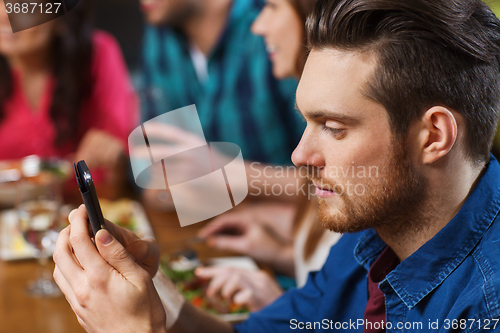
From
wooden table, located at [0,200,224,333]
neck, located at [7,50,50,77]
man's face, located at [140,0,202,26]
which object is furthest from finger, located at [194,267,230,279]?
neck, located at [7,50,50,77]

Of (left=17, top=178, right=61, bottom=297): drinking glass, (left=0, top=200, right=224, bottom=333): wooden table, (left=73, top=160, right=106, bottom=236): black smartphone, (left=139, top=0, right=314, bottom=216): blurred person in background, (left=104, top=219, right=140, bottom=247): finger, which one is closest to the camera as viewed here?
(left=73, top=160, right=106, bottom=236): black smartphone

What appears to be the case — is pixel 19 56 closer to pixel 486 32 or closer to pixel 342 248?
pixel 342 248

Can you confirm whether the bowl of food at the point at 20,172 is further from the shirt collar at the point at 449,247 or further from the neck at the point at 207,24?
the shirt collar at the point at 449,247

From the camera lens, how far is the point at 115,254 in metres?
0.57

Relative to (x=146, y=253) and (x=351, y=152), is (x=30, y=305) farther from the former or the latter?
(x=351, y=152)

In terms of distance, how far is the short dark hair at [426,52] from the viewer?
23.9 inches

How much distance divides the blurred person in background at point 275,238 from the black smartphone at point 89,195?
0.53 metres

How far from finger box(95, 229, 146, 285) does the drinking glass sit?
599 millimetres

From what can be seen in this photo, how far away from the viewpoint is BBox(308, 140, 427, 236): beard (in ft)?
2.16

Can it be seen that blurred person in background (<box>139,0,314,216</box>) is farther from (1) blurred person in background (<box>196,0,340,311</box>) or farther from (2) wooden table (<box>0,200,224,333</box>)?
(2) wooden table (<box>0,200,224,333</box>)

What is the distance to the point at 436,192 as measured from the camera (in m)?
0.67

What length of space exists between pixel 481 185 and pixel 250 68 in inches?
52.3

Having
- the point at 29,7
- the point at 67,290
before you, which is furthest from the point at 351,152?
the point at 29,7

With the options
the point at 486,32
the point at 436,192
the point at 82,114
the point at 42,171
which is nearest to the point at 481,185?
the point at 436,192
